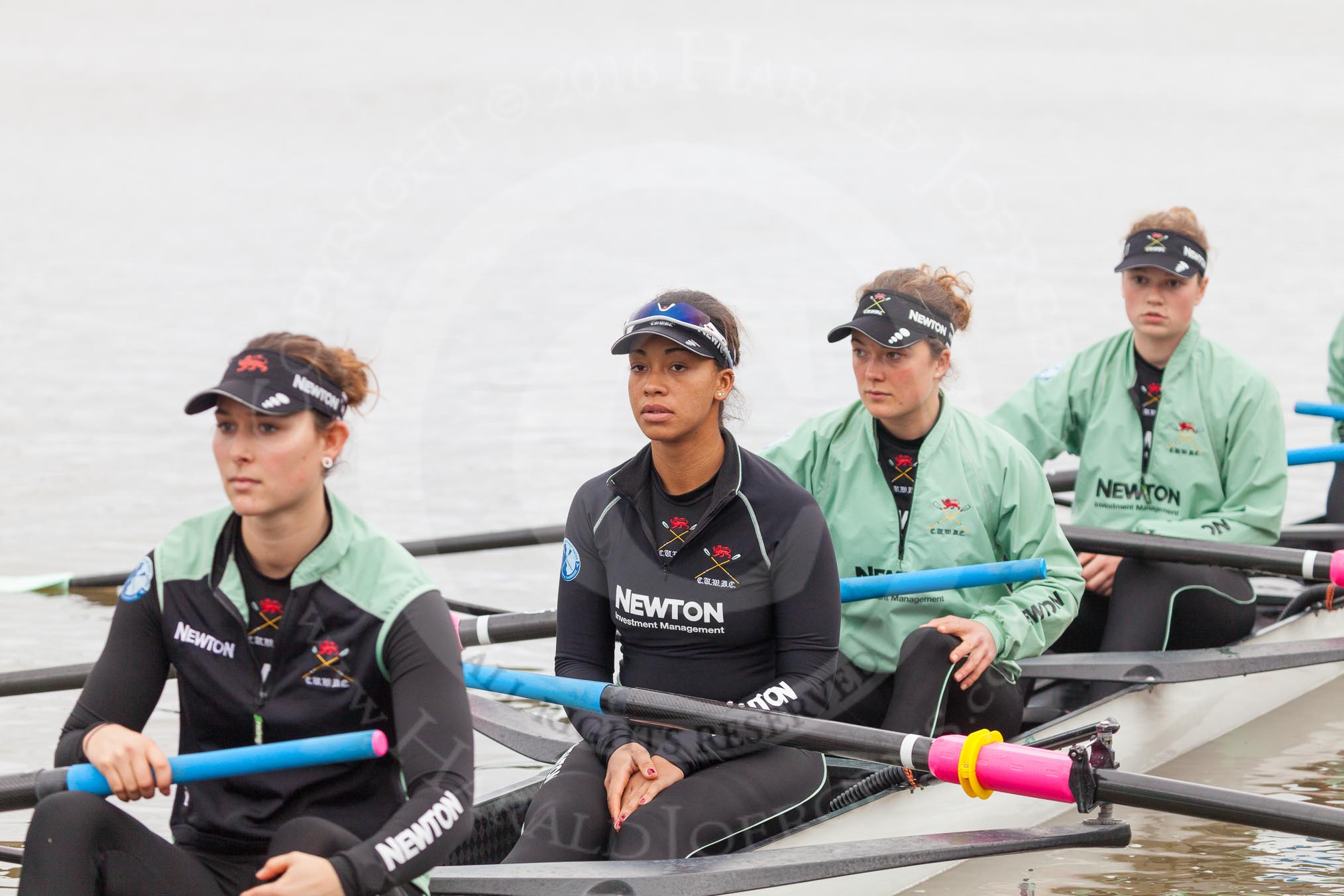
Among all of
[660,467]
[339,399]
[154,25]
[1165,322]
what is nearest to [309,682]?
[339,399]

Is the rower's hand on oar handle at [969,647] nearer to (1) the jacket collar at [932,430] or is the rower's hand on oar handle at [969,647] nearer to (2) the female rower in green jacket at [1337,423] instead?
(1) the jacket collar at [932,430]

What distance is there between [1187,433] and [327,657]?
11.9 feet

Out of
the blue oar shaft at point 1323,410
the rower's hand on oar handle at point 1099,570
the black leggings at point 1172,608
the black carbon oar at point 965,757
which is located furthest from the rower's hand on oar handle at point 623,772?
the blue oar shaft at point 1323,410

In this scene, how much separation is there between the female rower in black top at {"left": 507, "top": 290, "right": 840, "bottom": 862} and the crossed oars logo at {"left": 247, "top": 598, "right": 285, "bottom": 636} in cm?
99

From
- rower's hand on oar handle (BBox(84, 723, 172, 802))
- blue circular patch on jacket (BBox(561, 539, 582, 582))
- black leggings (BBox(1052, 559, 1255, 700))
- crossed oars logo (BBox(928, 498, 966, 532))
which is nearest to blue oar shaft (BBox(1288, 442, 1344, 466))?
black leggings (BBox(1052, 559, 1255, 700))

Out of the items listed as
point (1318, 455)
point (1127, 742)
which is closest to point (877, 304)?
point (1127, 742)

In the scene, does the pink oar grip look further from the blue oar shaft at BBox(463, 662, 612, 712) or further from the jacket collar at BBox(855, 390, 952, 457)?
the jacket collar at BBox(855, 390, 952, 457)

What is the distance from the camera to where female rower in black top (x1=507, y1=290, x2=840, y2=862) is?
374cm

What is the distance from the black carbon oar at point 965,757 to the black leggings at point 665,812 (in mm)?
142

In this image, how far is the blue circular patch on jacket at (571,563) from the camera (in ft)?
13.0

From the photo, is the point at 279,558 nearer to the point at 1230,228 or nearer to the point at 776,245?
the point at 776,245

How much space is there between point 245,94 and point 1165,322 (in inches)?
1028

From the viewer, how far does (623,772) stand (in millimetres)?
3797

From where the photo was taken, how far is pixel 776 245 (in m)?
A: 18.0
